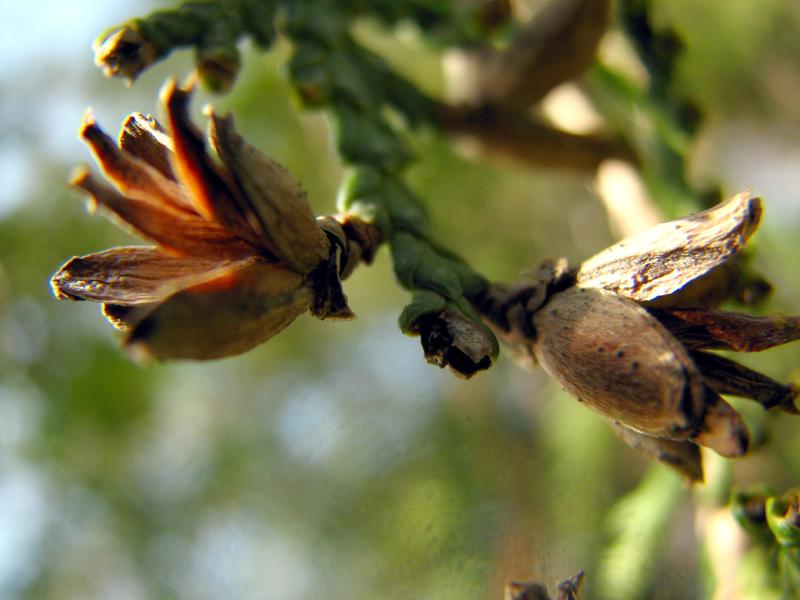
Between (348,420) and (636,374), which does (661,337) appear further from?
(348,420)

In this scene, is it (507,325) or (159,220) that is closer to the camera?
(159,220)

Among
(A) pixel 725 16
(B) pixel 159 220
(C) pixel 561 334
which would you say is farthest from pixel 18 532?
(A) pixel 725 16

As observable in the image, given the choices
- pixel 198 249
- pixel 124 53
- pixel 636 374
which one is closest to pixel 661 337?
pixel 636 374

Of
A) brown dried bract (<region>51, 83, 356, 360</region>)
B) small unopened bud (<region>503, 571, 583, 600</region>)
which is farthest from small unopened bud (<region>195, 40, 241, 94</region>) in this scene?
small unopened bud (<region>503, 571, 583, 600</region>)

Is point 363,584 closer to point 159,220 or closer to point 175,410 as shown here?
point 159,220

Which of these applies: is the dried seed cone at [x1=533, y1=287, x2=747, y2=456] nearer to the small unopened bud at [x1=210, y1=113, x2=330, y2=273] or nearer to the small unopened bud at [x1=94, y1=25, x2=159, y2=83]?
the small unopened bud at [x1=210, y1=113, x2=330, y2=273]
